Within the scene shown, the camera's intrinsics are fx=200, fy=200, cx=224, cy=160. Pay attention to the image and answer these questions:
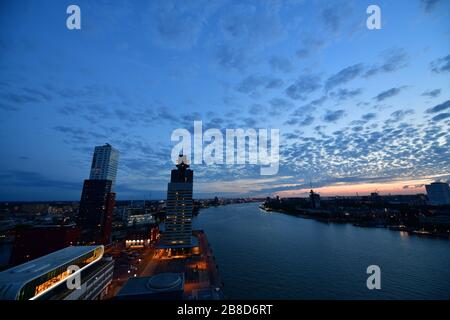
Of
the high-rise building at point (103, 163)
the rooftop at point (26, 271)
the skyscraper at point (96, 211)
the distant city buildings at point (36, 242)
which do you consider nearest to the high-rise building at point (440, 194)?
the skyscraper at point (96, 211)

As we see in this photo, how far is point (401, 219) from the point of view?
42125 mm

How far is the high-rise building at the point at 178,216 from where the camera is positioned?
2320cm

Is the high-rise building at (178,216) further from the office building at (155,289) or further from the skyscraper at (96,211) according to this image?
the office building at (155,289)

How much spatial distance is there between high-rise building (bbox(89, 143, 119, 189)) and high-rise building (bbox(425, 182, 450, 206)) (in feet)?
322

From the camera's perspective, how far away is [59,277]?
9570mm

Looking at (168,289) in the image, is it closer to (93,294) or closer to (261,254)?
(93,294)

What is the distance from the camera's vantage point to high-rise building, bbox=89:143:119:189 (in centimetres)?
4563

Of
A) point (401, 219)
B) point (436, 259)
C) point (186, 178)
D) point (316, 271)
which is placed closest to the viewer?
point (316, 271)

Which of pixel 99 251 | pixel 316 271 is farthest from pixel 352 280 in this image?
pixel 99 251

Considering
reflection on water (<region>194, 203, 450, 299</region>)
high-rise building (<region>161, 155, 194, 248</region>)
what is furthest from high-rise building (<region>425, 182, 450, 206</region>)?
high-rise building (<region>161, 155, 194, 248</region>)

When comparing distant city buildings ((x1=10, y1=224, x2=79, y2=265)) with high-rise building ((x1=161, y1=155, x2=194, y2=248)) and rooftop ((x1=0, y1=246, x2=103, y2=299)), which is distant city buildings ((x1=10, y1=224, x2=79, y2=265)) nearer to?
rooftop ((x1=0, y1=246, x2=103, y2=299))

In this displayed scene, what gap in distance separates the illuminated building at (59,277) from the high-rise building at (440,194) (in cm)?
9300

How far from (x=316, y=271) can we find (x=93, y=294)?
591 inches
